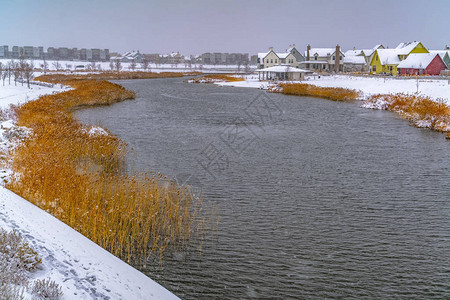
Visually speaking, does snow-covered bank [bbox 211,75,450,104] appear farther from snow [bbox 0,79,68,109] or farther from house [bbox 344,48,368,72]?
house [bbox 344,48,368,72]

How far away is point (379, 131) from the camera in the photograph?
103 feet

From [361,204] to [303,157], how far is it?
294 inches

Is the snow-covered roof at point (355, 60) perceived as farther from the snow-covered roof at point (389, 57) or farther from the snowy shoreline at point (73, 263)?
the snowy shoreline at point (73, 263)

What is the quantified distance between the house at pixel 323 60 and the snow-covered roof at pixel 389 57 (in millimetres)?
21059

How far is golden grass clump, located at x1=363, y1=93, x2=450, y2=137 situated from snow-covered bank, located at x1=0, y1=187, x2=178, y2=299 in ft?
102

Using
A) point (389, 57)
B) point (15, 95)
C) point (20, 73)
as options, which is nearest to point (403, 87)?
point (389, 57)

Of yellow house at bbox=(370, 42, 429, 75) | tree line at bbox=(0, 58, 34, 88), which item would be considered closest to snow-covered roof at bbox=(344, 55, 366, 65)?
yellow house at bbox=(370, 42, 429, 75)

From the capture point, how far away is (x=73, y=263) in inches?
304

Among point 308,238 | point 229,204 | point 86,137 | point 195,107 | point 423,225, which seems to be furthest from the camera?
point 195,107

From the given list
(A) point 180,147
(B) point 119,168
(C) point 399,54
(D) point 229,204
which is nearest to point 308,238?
(D) point 229,204

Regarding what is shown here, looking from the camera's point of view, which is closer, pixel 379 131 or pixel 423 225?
pixel 423 225

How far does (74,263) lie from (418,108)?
38.6 m

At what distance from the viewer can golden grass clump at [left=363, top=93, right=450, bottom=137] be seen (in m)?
33.1

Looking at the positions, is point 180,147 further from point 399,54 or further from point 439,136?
point 399,54
